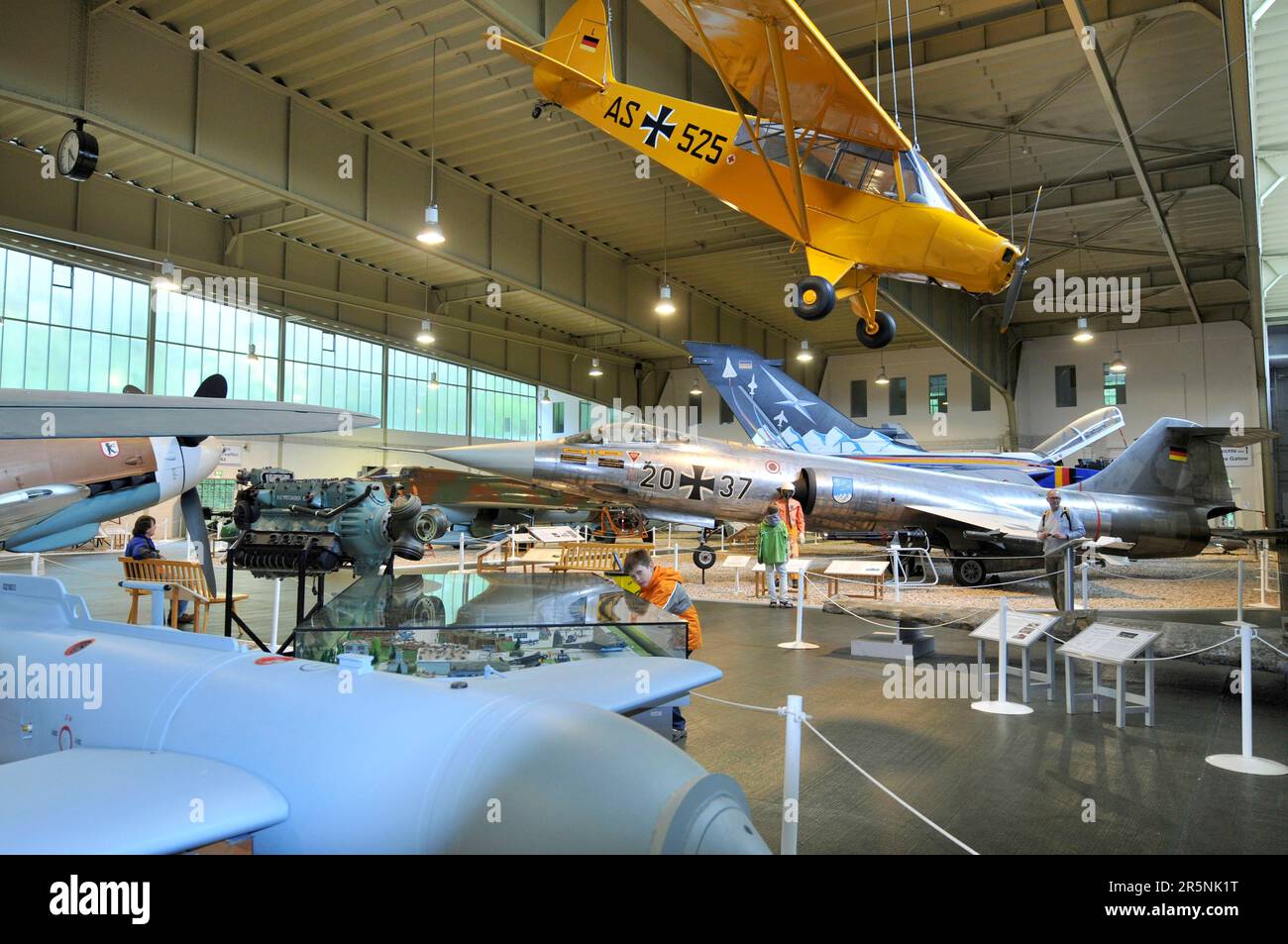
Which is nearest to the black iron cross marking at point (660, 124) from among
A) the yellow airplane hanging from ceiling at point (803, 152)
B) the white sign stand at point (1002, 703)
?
the yellow airplane hanging from ceiling at point (803, 152)

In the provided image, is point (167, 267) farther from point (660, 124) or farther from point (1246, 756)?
point (1246, 756)

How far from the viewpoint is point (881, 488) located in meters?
12.8

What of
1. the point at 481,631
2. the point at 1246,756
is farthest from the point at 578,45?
the point at 1246,756

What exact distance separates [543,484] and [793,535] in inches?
170

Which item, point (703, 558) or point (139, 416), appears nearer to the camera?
point (139, 416)

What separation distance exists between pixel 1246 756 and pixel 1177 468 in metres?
9.62

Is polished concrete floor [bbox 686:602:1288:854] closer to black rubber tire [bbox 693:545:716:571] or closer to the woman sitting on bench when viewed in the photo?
the woman sitting on bench

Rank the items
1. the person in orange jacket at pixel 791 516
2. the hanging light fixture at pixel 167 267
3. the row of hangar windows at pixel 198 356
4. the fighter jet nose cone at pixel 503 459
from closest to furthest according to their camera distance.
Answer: the person in orange jacket at pixel 791 516
the hanging light fixture at pixel 167 267
the fighter jet nose cone at pixel 503 459
the row of hangar windows at pixel 198 356

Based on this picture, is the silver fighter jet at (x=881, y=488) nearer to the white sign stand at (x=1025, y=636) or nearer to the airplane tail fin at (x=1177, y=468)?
the airplane tail fin at (x=1177, y=468)

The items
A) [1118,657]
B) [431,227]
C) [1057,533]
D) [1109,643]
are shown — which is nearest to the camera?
[1118,657]

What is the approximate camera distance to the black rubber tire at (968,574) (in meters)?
12.5

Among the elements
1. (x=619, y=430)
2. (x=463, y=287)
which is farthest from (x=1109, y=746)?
(x=463, y=287)

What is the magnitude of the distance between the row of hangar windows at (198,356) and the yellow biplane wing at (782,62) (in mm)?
14216
